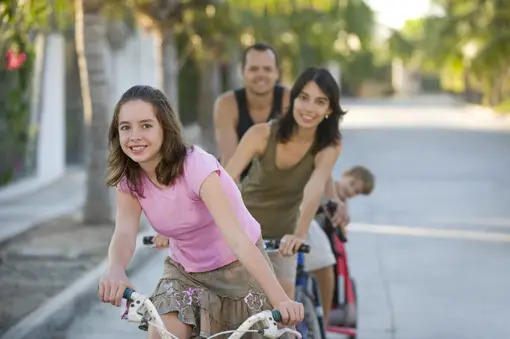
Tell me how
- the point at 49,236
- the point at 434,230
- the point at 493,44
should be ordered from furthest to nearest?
the point at 493,44 < the point at 434,230 < the point at 49,236

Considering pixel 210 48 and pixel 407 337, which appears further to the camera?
pixel 210 48

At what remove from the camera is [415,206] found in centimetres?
1541

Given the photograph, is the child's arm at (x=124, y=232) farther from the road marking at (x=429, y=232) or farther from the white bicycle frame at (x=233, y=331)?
the road marking at (x=429, y=232)

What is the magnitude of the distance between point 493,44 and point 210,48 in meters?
27.2

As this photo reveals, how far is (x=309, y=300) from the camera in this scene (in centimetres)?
568

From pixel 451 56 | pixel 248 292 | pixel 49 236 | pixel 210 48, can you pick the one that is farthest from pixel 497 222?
pixel 451 56

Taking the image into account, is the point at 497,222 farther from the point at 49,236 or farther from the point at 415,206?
the point at 49,236

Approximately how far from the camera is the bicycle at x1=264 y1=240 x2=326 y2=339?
5.56 meters

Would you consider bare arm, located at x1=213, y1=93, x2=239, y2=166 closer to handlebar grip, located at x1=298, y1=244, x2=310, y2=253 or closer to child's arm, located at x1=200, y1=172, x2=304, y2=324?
handlebar grip, located at x1=298, y1=244, x2=310, y2=253

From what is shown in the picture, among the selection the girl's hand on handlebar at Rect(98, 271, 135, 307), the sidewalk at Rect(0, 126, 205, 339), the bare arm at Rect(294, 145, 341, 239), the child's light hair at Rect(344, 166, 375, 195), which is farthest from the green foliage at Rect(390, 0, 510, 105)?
the girl's hand on handlebar at Rect(98, 271, 135, 307)

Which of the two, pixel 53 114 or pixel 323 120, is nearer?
pixel 323 120

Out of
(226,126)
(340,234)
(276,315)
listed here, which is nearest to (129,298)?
(276,315)

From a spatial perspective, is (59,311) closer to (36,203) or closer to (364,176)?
(364,176)

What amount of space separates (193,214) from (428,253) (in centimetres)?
754
